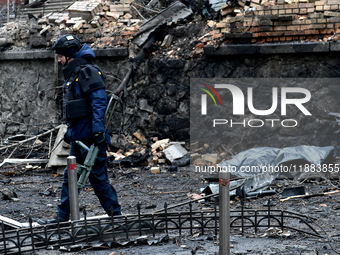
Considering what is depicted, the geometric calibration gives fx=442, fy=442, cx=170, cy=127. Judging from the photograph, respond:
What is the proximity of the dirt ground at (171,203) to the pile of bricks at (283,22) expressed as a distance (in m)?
2.56

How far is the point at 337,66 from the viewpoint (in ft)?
24.3

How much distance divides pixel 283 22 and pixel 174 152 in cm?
300

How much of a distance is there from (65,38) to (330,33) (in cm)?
464

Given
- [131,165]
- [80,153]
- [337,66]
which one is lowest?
[131,165]

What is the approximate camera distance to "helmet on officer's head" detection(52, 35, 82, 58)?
15.4ft

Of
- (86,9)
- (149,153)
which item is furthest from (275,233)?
(86,9)

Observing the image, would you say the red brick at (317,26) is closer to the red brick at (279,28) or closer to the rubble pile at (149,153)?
the red brick at (279,28)

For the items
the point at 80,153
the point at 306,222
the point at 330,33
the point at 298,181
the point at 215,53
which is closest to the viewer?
the point at 306,222

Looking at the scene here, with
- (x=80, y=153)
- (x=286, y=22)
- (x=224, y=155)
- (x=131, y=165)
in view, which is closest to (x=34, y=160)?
(x=131, y=165)

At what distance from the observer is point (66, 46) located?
185 inches

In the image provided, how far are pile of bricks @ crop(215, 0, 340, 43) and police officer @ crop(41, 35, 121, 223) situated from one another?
3932 mm

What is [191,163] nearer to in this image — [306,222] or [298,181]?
[298,181]

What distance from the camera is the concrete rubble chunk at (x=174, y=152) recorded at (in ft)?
26.8

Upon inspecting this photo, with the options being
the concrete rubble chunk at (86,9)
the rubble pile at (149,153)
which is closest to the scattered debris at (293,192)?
the rubble pile at (149,153)
